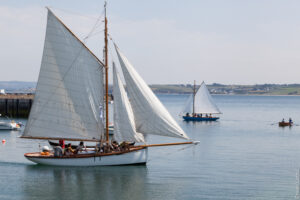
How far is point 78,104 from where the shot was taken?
1527 inches

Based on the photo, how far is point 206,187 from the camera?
33.9 meters

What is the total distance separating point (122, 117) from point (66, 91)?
5.11 m

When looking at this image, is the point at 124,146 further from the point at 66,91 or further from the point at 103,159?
the point at 66,91

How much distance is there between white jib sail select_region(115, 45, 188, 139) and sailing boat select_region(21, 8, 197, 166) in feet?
0.35

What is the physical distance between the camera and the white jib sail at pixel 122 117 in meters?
37.8

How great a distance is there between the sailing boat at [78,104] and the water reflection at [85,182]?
0.97m

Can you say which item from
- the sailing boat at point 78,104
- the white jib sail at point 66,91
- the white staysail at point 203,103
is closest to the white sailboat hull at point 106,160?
the sailing boat at point 78,104

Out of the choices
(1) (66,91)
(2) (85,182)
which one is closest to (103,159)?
(2) (85,182)

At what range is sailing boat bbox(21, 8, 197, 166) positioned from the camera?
3803 centimetres

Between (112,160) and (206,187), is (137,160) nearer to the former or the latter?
(112,160)

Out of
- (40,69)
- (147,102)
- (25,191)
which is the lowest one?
(25,191)

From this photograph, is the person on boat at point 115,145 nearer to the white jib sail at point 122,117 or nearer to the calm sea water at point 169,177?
the white jib sail at point 122,117

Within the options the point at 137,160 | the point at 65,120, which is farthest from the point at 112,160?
the point at 65,120

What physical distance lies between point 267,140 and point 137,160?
31352 mm
